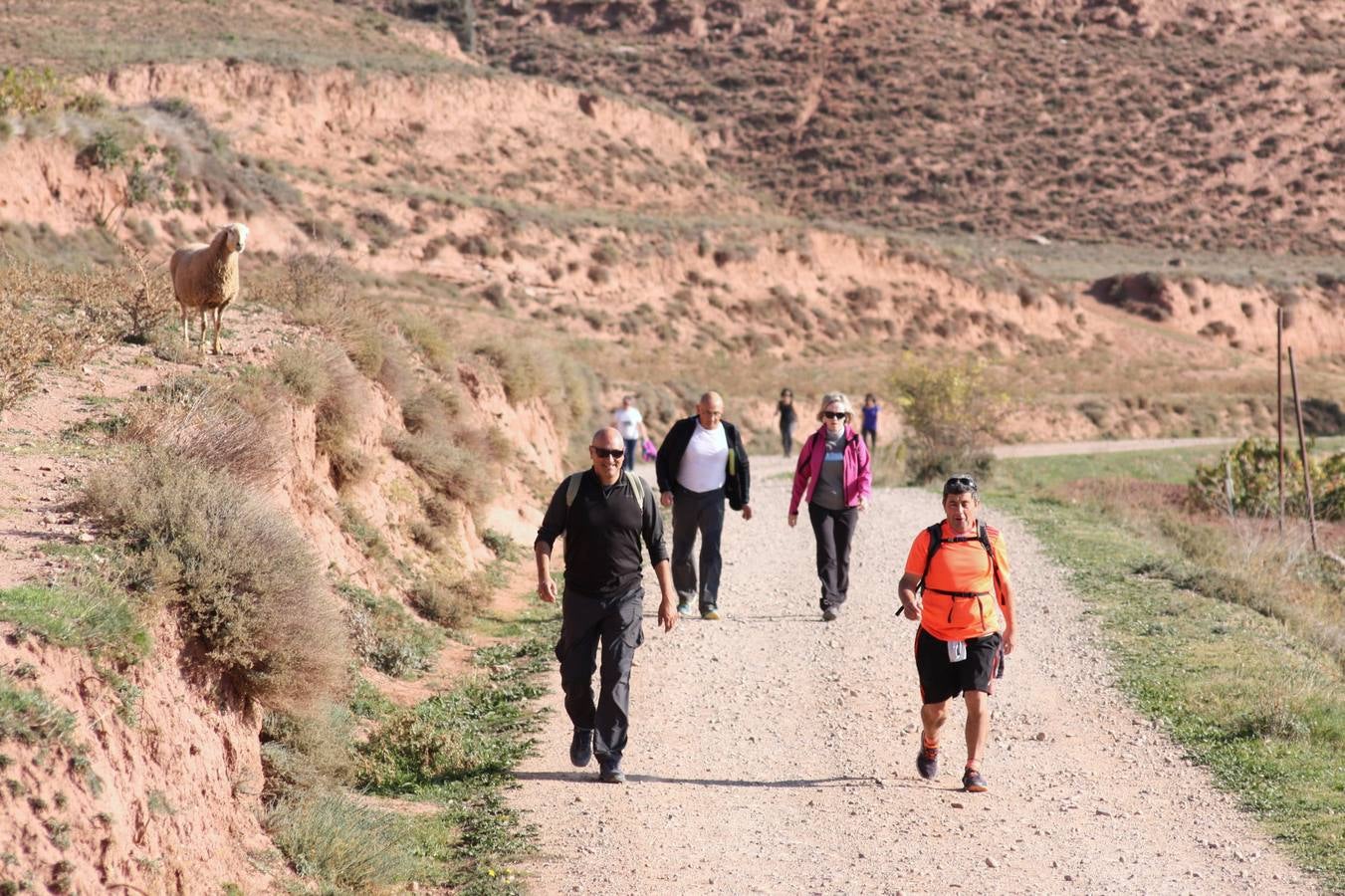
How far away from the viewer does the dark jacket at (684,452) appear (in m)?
11.2

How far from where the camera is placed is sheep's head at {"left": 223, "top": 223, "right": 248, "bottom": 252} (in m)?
11.5

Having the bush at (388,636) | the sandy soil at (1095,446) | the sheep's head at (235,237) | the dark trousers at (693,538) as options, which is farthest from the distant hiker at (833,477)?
the sandy soil at (1095,446)

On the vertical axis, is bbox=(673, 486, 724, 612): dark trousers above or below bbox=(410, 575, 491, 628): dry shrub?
above

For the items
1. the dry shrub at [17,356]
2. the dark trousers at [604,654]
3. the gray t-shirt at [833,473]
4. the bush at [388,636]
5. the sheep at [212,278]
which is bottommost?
the bush at [388,636]

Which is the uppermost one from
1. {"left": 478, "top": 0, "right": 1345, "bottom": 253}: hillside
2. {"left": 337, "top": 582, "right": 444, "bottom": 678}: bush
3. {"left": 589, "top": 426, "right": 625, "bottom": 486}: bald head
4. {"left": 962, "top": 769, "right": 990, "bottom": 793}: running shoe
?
{"left": 478, "top": 0, "right": 1345, "bottom": 253}: hillside

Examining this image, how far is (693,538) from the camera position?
37.8ft

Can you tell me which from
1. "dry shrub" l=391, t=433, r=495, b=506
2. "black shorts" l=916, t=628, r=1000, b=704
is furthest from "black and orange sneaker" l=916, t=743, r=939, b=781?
"dry shrub" l=391, t=433, r=495, b=506

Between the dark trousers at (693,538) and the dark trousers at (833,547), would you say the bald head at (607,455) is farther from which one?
the dark trousers at (833,547)

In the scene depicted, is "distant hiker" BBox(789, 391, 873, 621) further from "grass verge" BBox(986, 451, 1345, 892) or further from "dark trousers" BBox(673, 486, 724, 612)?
"grass verge" BBox(986, 451, 1345, 892)

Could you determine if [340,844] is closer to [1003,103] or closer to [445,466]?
[445,466]

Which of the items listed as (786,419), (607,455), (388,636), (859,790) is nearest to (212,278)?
(388,636)

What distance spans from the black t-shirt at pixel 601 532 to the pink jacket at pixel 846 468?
3955 millimetres

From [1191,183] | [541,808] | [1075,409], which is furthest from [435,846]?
[1191,183]

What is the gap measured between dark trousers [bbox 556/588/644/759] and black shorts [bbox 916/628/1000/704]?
1642mm
